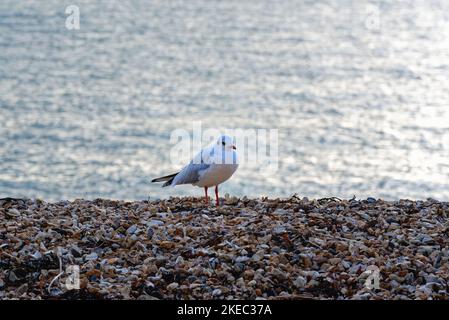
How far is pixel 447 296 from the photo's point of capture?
6.79 m

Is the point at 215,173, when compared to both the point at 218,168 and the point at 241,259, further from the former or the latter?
the point at 241,259

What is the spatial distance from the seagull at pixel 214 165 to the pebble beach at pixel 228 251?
101 centimetres

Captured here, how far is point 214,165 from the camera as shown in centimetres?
1013

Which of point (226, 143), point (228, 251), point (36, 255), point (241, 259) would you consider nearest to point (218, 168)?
point (226, 143)

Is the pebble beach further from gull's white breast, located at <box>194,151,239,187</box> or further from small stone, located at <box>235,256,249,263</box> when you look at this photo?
gull's white breast, located at <box>194,151,239,187</box>

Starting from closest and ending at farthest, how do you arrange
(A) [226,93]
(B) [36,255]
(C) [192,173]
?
1. (B) [36,255]
2. (C) [192,173]
3. (A) [226,93]

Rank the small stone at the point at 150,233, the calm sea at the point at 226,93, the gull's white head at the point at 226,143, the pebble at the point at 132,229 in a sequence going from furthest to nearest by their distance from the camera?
the calm sea at the point at 226,93 → the gull's white head at the point at 226,143 → the pebble at the point at 132,229 → the small stone at the point at 150,233

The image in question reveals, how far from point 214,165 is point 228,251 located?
2.72m

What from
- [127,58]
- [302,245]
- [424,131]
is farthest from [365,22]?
[302,245]

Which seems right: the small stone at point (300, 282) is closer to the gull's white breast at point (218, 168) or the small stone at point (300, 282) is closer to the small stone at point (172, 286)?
the small stone at point (172, 286)

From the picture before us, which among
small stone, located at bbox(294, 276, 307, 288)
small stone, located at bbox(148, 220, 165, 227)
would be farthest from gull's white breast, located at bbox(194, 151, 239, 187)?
small stone, located at bbox(294, 276, 307, 288)

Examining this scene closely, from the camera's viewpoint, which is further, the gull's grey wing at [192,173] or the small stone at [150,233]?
the gull's grey wing at [192,173]

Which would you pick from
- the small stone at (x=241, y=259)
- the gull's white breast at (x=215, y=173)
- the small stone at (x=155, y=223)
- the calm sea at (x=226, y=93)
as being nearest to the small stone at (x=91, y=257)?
the small stone at (x=155, y=223)

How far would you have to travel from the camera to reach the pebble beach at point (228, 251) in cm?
689
